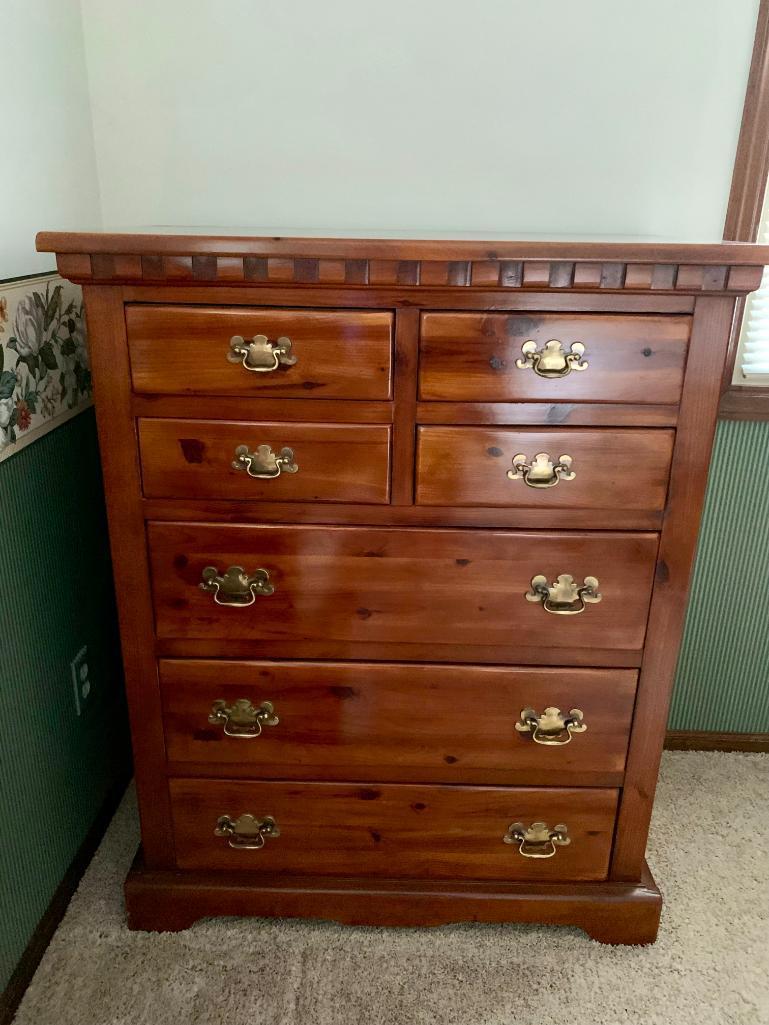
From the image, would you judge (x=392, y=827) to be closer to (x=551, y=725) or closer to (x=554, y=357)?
(x=551, y=725)

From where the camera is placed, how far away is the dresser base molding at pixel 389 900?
1.40 metres

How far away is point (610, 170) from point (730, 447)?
64cm

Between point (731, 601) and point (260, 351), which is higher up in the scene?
point (260, 351)

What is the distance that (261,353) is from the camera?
1.10 meters

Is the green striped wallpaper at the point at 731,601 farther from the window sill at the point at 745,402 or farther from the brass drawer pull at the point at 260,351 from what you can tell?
the brass drawer pull at the point at 260,351

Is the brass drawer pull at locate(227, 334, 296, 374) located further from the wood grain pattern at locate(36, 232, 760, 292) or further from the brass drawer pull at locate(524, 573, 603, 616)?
the brass drawer pull at locate(524, 573, 603, 616)

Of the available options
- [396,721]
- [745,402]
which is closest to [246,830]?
[396,721]

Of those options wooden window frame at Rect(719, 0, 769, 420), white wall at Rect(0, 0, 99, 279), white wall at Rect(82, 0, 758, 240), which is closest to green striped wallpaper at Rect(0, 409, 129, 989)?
white wall at Rect(0, 0, 99, 279)

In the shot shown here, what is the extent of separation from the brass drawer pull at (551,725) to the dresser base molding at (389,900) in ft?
1.04

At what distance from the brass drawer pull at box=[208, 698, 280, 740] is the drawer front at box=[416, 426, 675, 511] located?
45 cm

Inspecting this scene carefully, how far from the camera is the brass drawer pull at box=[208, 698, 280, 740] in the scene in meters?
1.29

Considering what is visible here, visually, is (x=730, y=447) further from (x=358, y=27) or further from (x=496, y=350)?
(x=358, y=27)

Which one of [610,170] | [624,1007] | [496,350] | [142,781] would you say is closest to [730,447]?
[610,170]

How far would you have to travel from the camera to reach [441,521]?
1.19 metres
